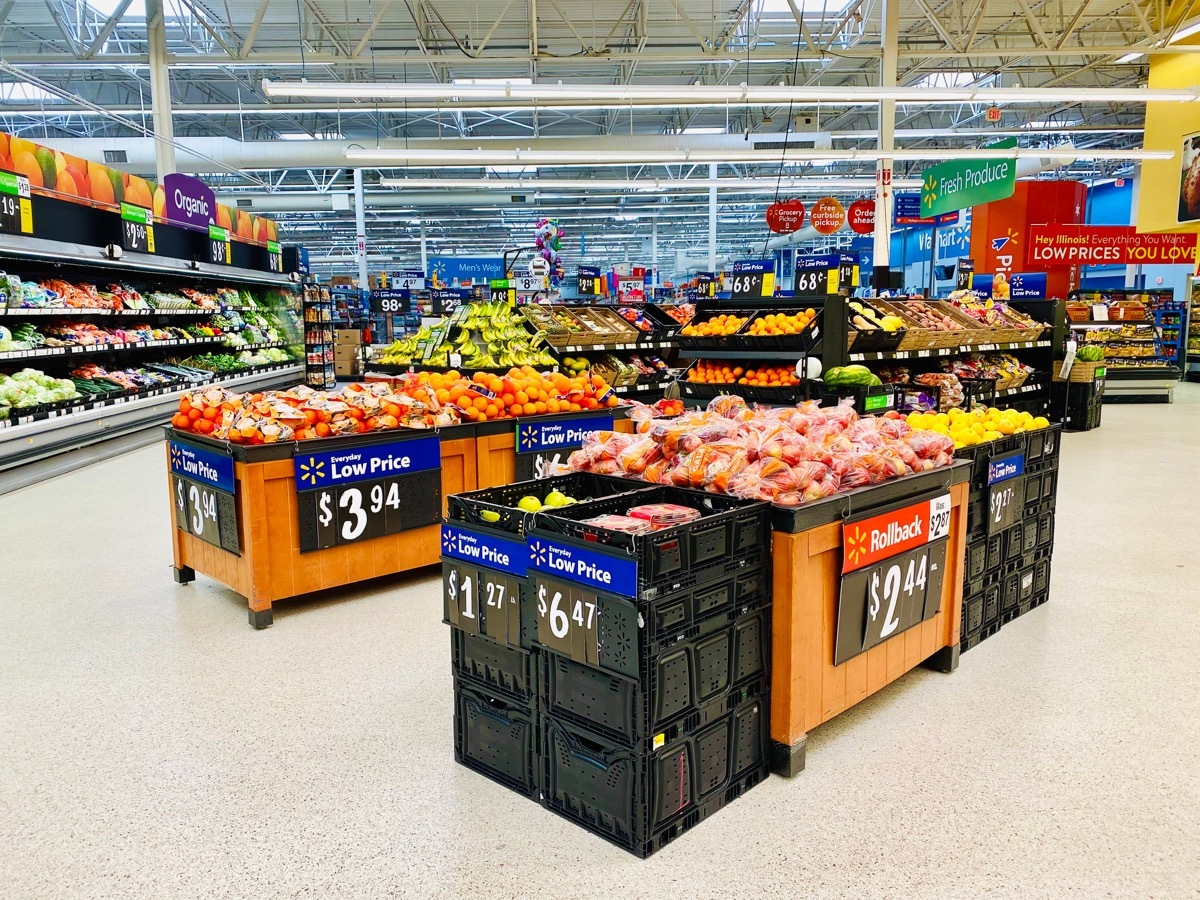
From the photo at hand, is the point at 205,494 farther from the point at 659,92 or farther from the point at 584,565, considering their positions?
the point at 659,92

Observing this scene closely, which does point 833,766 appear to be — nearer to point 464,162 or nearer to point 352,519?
point 352,519

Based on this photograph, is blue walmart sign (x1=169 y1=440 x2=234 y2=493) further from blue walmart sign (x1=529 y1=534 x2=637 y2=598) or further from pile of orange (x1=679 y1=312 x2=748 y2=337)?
pile of orange (x1=679 y1=312 x2=748 y2=337)

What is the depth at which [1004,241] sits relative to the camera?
16828 mm

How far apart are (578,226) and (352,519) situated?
115 feet

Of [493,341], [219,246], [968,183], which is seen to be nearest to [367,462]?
[493,341]

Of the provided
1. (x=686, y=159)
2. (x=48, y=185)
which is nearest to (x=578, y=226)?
(x=686, y=159)

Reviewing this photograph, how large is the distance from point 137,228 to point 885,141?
33.7 feet

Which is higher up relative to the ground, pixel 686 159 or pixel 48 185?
pixel 686 159

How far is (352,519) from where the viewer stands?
4.28 meters

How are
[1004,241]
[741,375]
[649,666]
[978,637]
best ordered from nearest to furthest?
[649,666] → [978,637] → [741,375] → [1004,241]

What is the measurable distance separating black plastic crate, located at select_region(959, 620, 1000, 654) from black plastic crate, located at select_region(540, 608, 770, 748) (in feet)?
4.98

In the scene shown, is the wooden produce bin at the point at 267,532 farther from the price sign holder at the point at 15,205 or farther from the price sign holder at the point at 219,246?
the price sign holder at the point at 219,246

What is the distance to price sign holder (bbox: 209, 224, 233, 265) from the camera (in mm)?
12195

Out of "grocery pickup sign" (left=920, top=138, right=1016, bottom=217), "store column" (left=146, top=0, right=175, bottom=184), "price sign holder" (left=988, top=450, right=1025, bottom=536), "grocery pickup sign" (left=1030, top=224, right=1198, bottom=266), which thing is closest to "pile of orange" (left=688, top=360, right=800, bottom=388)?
"price sign holder" (left=988, top=450, right=1025, bottom=536)
